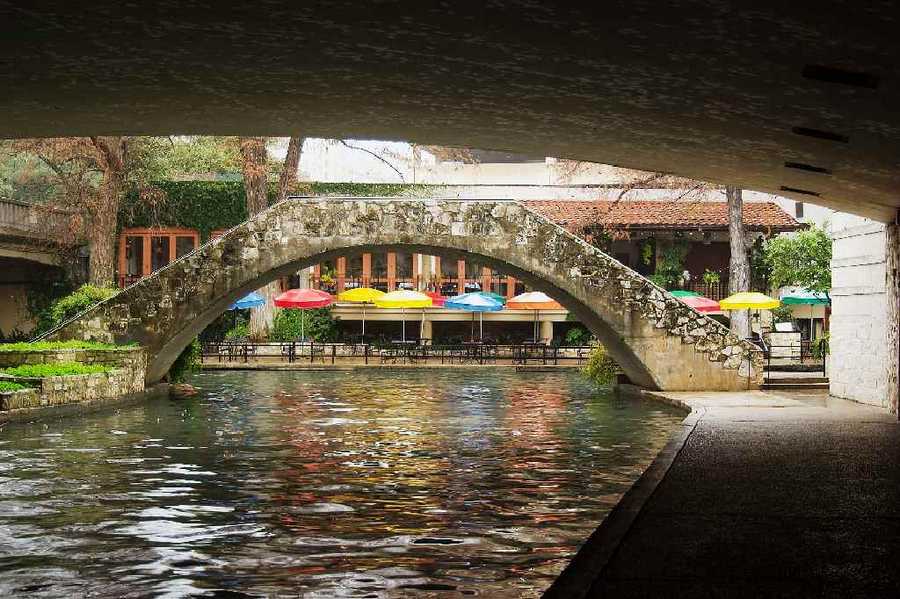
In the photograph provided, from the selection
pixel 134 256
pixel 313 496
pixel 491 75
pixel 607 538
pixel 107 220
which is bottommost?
pixel 313 496

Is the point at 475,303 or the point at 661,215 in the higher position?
the point at 661,215

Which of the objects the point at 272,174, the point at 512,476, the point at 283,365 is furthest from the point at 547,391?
the point at 272,174

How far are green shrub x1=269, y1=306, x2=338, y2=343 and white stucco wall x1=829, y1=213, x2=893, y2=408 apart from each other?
77.8 ft

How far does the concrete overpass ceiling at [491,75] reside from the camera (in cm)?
759

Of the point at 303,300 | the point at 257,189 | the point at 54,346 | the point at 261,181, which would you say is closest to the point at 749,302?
the point at 303,300

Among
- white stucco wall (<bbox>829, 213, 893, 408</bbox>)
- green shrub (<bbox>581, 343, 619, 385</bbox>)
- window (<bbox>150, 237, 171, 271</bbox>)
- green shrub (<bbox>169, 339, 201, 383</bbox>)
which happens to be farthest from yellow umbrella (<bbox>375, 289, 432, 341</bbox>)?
white stucco wall (<bbox>829, 213, 893, 408</bbox>)

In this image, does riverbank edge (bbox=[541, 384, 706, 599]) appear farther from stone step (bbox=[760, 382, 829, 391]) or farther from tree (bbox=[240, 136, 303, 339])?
tree (bbox=[240, 136, 303, 339])

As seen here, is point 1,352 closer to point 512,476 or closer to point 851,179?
point 512,476

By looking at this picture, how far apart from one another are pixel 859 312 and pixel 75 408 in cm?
1267

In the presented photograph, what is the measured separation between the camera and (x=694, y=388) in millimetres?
23766

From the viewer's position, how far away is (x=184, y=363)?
90.2ft

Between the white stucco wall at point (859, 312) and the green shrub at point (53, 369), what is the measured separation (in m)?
12.8

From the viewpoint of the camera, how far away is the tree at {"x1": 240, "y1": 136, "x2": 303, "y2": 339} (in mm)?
38812

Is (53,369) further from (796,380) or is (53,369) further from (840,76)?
(840,76)
